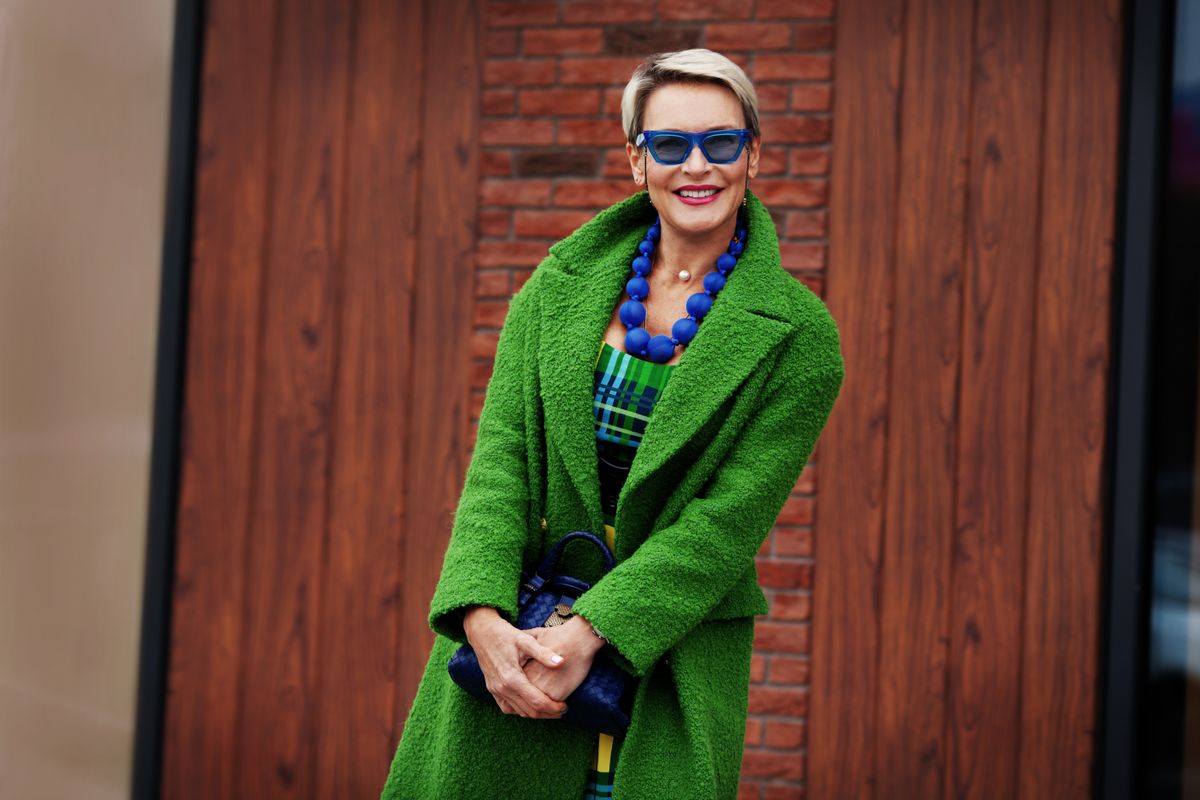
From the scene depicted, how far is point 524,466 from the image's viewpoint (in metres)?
1.95

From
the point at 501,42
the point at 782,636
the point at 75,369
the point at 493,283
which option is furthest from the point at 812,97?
the point at 75,369

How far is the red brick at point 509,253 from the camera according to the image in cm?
345

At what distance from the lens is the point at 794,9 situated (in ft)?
10.9

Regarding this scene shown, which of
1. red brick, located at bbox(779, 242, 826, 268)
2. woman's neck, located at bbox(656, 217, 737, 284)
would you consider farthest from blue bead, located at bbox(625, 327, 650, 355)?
red brick, located at bbox(779, 242, 826, 268)

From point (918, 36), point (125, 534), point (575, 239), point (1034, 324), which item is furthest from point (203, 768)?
point (918, 36)

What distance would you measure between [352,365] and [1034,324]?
189 centimetres

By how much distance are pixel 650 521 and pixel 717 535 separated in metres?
0.14

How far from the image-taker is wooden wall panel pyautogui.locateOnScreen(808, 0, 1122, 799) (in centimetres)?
319

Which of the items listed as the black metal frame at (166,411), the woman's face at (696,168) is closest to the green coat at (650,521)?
the woman's face at (696,168)

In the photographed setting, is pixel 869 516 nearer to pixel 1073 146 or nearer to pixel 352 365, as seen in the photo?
pixel 1073 146

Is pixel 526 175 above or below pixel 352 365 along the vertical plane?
above

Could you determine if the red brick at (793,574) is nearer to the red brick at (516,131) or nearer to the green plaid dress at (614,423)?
the red brick at (516,131)

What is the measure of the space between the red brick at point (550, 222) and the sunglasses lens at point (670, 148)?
1.52 metres

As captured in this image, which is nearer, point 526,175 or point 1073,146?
A: point 1073,146
